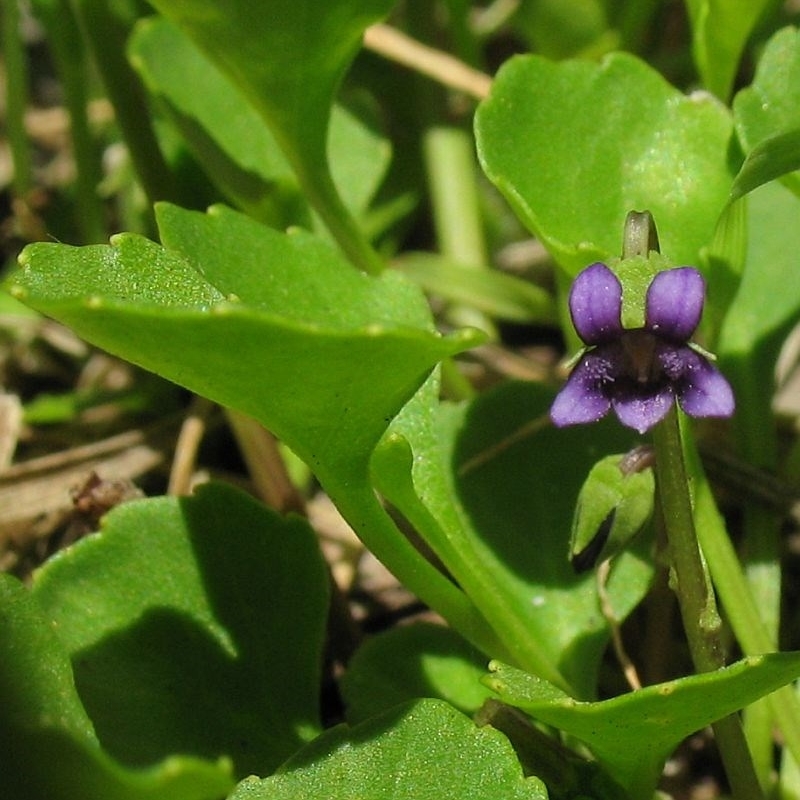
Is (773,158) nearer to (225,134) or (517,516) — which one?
(517,516)

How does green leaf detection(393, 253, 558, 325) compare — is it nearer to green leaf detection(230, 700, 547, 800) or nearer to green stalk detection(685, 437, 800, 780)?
green stalk detection(685, 437, 800, 780)

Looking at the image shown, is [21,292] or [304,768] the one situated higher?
[21,292]

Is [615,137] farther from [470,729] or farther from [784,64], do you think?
[470,729]

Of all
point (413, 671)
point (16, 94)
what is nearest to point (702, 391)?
point (413, 671)

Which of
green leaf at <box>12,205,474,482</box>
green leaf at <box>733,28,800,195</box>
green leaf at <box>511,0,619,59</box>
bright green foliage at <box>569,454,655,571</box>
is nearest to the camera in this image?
green leaf at <box>12,205,474,482</box>

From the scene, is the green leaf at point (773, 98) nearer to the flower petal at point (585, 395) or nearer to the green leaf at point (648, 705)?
the flower petal at point (585, 395)

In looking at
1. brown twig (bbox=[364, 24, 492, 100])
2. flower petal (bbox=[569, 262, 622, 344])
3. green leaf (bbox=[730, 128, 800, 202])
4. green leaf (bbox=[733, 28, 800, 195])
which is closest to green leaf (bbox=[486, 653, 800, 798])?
flower petal (bbox=[569, 262, 622, 344])

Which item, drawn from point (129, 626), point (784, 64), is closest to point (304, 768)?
point (129, 626)
